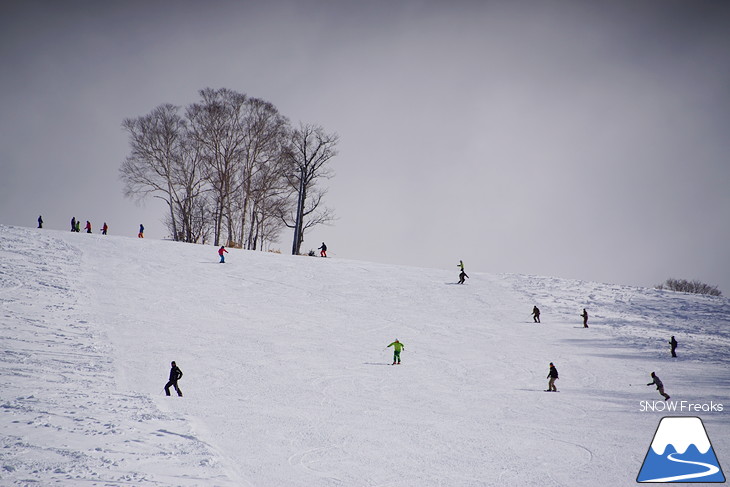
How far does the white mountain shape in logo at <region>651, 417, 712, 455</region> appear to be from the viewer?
10.9 meters

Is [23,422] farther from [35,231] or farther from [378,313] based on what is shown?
[35,231]

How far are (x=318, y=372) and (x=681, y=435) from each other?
36.3ft

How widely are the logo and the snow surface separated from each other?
30cm

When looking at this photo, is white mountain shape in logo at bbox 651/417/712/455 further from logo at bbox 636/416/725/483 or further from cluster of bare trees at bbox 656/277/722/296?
cluster of bare trees at bbox 656/277/722/296

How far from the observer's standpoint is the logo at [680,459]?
30.7ft

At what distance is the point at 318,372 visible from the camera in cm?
1630

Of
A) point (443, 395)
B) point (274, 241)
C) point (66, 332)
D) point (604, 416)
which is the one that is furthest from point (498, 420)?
point (274, 241)

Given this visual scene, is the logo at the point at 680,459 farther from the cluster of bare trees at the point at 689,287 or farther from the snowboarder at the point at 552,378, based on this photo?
the cluster of bare trees at the point at 689,287

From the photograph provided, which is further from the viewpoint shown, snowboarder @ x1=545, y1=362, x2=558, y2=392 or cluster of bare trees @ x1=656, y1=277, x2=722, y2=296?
cluster of bare trees @ x1=656, y1=277, x2=722, y2=296

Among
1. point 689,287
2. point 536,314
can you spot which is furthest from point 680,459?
point 689,287

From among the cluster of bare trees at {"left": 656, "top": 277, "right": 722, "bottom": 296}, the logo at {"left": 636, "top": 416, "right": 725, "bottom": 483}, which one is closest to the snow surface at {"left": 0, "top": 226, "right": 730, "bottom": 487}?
the logo at {"left": 636, "top": 416, "right": 725, "bottom": 483}

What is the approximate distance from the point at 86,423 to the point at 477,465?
7916 millimetres

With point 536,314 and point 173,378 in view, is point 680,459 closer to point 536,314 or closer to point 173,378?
point 173,378

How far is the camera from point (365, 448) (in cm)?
989
